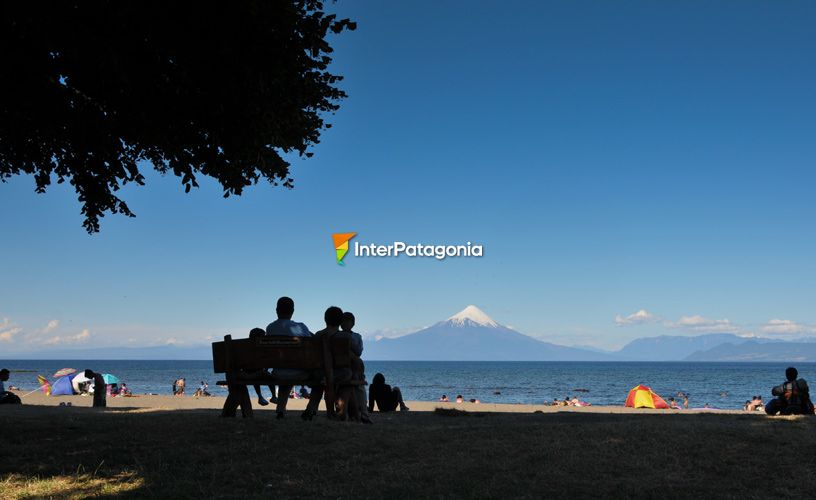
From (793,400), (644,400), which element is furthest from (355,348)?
(644,400)

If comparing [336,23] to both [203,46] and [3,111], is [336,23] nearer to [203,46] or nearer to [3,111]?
[203,46]

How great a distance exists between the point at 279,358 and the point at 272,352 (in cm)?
14

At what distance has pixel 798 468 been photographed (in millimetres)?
8148

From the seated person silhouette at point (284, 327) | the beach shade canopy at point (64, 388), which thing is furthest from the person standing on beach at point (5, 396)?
the beach shade canopy at point (64, 388)

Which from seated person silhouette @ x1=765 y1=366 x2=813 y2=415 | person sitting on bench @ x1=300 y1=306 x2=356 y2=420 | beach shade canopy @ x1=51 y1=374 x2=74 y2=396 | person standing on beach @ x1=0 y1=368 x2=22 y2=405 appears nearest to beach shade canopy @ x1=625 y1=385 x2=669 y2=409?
seated person silhouette @ x1=765 y1=366 x2=813 y2=415

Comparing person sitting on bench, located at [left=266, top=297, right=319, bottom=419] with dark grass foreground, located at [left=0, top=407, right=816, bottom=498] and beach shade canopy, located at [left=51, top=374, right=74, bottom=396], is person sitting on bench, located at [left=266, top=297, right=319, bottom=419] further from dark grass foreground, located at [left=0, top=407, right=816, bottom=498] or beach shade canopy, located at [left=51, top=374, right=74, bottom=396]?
beach shade canopy, located at [left=51, top=374, right=74, bottom=396]

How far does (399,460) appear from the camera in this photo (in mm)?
8727

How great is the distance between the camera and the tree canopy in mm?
9922

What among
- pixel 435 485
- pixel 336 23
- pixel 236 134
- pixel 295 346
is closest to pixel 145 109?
pixel 236 134

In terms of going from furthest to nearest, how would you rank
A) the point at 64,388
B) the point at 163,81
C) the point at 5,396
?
the point at 64,388 < the point at 5,396 < the point at 163,81

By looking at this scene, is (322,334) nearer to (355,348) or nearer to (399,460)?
(355,348)

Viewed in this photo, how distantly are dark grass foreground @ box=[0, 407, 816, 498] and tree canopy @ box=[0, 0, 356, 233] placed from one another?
4513 millimetres

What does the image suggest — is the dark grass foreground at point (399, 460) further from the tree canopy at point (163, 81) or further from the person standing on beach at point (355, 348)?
the tree canopy at point (163, 81)

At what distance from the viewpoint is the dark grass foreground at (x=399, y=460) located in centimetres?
752
